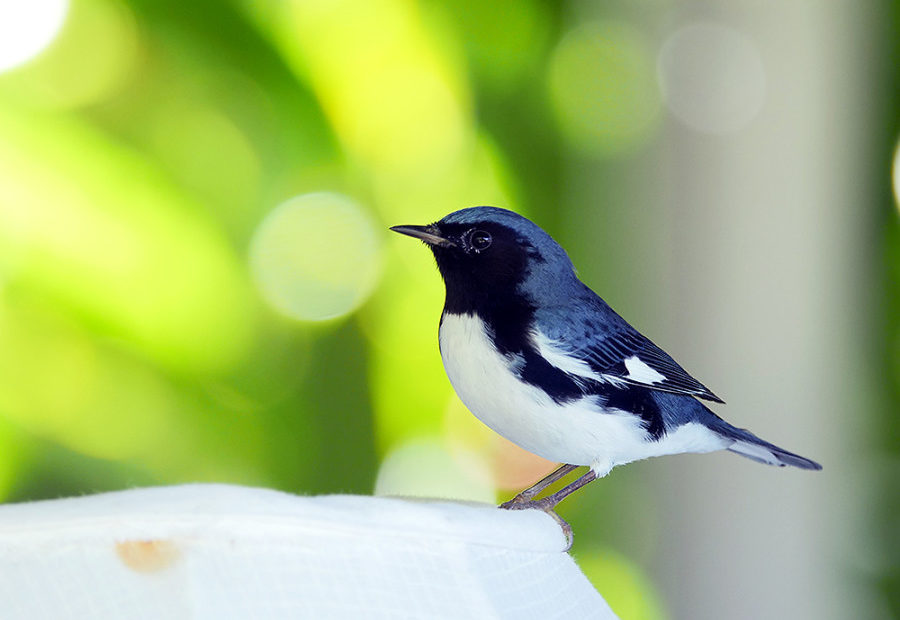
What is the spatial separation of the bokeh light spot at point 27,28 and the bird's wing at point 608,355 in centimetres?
93

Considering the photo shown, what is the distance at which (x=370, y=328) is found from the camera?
1.26 m

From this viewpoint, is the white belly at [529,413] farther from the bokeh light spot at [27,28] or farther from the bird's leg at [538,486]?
the bokeh light spot at [27,28]

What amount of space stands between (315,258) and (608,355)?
68cm

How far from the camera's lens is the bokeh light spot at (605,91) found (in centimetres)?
140

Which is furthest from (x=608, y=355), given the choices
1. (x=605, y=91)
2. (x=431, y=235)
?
(x=605, y=91)

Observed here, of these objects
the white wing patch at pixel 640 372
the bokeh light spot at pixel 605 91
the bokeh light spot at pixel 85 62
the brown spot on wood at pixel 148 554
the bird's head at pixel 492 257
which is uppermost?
the bokeh light spot at pixel 605 91

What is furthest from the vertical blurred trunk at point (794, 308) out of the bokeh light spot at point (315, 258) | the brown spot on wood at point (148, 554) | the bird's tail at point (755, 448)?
the brown spot on wood at point (148, 554)

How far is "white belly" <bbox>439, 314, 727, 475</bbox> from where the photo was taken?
52 centimetres

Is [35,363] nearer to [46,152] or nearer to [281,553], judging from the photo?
[46,152]

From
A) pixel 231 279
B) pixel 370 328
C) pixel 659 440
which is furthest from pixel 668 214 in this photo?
pixel 659 440

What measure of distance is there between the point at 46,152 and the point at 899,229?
127 centimetres

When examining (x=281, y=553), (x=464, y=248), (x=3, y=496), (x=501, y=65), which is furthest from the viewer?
(x=501, y=65)

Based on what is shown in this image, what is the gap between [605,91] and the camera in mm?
1402

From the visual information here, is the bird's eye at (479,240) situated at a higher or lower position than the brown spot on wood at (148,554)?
higher
